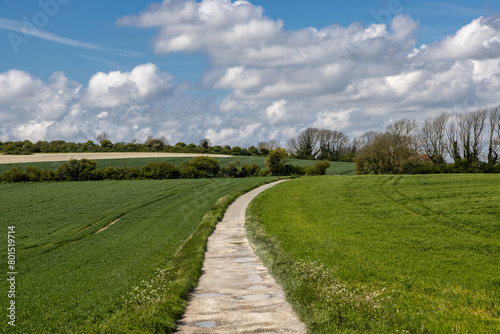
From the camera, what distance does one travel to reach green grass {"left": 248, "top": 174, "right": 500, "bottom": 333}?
8188 mm

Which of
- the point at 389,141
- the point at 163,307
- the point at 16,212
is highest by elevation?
the point at 389,141

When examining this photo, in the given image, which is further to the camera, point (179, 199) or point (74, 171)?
point (74, 171)

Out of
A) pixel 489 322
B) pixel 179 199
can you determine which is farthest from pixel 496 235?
pixel 179 199

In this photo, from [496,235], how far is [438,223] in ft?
13.8

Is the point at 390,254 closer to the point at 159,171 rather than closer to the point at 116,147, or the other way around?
the point at 159,171

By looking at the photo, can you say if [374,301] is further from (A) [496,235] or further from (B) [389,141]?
(B) [389,141]

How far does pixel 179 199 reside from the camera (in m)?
47.5

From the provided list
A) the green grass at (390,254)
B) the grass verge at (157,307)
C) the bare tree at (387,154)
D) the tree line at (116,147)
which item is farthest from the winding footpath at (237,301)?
the tree line at (116,147)

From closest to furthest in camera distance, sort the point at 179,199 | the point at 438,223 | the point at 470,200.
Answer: the point at 438,223 < the point at 470,200 < the point at 179,199

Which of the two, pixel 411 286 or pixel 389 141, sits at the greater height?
pixel 389 141

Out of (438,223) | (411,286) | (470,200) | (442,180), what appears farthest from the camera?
(442,180)

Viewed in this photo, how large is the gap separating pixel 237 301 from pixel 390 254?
31.7 feet

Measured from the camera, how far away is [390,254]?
17.0m

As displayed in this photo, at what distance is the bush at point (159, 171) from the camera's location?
79.9 metres
